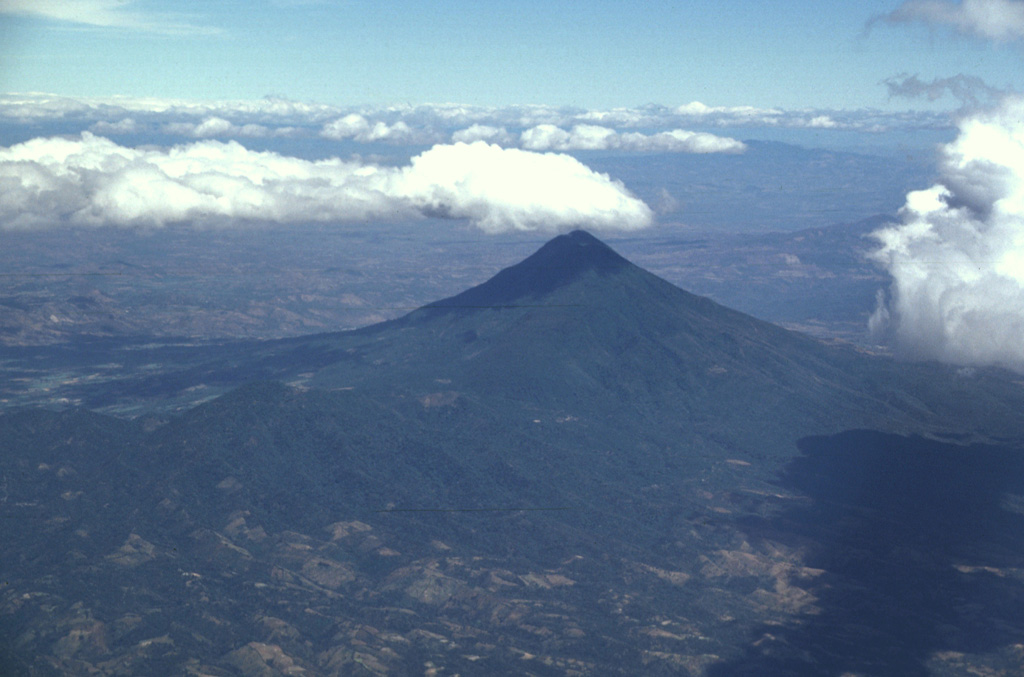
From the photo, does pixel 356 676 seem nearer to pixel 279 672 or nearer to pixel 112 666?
pixel 279 672

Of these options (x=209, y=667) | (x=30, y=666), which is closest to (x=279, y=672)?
(x=209, y=667)

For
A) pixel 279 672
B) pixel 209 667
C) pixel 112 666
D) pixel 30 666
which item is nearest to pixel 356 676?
pixel 279 672

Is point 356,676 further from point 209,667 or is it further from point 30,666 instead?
point 30,666

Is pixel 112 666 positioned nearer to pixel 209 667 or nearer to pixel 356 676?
pixel 209 667

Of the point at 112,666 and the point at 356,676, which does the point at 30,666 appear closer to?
Result: the point at 112,666

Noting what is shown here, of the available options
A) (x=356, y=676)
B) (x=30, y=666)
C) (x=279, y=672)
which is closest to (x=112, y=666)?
(x=30, y=666)
